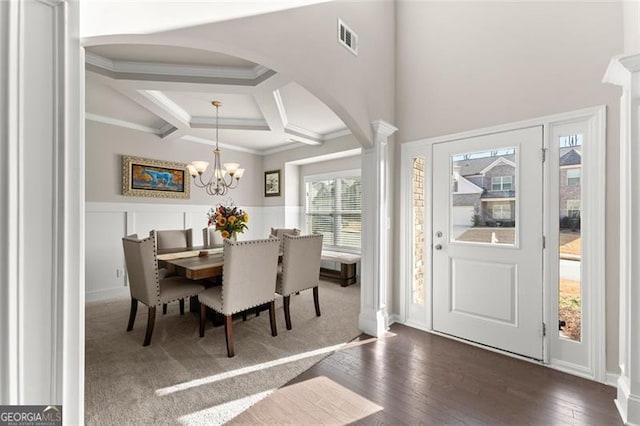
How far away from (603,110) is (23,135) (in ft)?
10.7

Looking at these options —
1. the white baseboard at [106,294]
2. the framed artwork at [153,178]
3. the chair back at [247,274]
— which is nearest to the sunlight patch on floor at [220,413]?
the chair back at [247,274]

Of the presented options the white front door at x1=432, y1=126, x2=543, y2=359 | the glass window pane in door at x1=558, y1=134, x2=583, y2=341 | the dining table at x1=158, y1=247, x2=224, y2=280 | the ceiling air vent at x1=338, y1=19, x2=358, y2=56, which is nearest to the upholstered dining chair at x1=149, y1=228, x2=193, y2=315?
the dining table at x1=158, y1=247, x2=224, y2=280

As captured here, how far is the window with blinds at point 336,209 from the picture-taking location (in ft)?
17.8

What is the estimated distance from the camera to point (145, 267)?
2.58 meters

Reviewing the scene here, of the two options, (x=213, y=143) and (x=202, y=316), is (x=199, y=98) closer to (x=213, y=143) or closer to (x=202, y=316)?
(x=213, y=143)

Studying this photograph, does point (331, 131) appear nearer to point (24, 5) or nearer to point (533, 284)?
point (533, 284)

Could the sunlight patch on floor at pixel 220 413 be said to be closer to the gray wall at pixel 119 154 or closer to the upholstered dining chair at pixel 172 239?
the upholstered dining chair at pixel 172 239

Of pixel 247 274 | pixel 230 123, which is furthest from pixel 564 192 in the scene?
pixel 230 123

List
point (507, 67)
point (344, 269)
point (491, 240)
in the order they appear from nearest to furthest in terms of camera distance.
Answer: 1. point (507, 67)
2. point (491, 240)
3. point (344, 269)

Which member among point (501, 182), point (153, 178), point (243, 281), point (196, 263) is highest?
point (153, 178)

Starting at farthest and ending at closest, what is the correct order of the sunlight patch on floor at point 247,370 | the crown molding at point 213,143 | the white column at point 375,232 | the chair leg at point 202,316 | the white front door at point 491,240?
1. the crown molding at point 213,143
2. the white column at point 375,232
3. the chair leg at point 202,316
4. the white front door at point 491,240
5. the sunlight patch on floor at point 247,370

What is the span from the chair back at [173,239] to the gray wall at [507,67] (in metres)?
3.22

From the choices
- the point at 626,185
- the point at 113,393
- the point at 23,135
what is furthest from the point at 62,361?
the point at 626,185

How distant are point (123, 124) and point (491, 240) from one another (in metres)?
5.05
